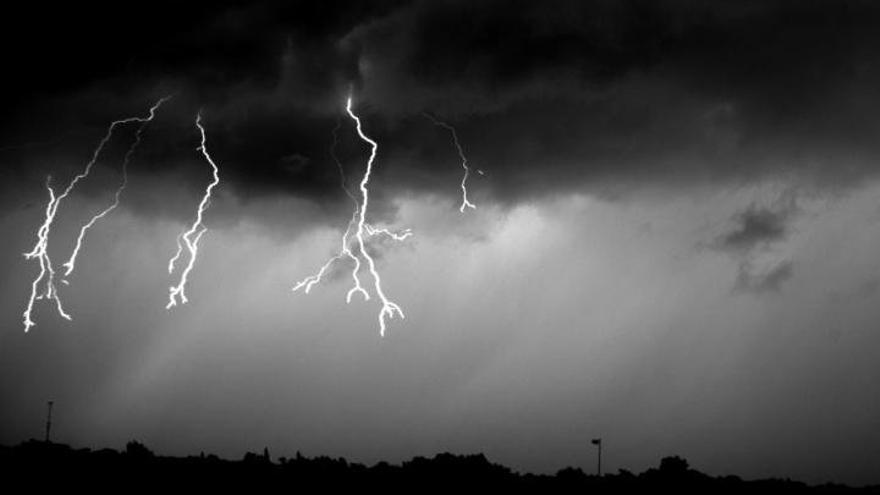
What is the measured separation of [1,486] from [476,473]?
81.4 ft

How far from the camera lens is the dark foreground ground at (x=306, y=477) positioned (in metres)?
45.2

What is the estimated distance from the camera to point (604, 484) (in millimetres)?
53125

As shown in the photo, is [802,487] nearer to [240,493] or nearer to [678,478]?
[678,478]

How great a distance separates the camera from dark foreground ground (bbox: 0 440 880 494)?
45.2 m

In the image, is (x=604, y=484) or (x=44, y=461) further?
(x=604, y=484)

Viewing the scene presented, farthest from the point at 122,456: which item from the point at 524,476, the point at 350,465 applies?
the point at 524,476

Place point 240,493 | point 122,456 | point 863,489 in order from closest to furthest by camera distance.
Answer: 1. point 240,493
2. point 122,456
3. point 863,489

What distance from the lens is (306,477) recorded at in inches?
1935

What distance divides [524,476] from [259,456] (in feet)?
54.5

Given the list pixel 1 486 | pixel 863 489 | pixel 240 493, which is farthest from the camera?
pixel 863 489

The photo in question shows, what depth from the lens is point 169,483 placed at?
4600 centimetres

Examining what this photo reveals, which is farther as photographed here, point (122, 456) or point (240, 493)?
point (122, 456)

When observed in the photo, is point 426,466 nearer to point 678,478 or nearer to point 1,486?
point 678,478

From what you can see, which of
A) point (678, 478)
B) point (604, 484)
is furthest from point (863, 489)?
point (604, 484)
